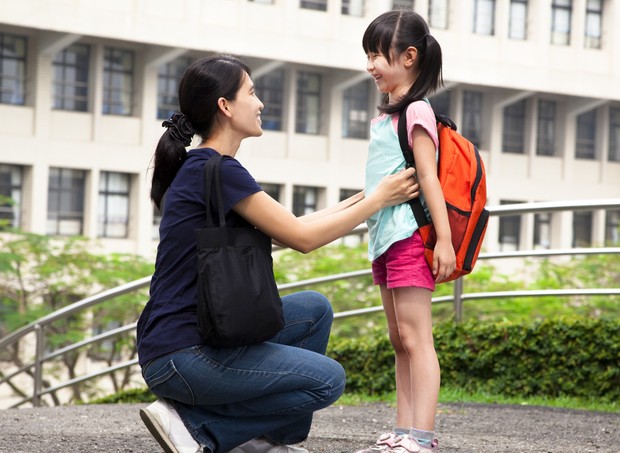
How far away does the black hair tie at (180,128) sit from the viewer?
4.21 meters

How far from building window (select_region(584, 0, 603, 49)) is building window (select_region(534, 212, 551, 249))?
509 centimetres

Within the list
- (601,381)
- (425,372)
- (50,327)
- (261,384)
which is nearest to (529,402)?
(601,381)

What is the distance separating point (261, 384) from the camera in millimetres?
4121

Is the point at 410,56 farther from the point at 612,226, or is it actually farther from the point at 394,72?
the point at 612,226

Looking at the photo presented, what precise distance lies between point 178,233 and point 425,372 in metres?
0.98

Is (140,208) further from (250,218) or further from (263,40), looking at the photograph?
(250,218)

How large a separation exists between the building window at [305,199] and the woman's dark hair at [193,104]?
92.9 feet

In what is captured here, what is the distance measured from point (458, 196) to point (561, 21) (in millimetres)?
33725

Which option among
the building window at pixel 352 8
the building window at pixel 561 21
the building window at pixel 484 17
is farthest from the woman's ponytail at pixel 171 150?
the building window at pixel 561 21

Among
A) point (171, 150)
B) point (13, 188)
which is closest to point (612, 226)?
point (13, 188)

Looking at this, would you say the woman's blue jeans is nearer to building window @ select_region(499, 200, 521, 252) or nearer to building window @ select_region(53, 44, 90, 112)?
building window @ select_region(53, 44, 90, 112)

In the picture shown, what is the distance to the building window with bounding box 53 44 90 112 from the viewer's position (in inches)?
1193

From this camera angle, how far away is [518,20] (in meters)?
36.4

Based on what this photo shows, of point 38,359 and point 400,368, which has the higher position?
point 400,368
